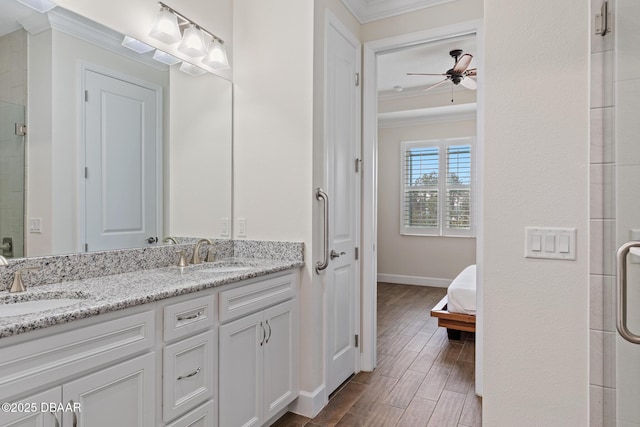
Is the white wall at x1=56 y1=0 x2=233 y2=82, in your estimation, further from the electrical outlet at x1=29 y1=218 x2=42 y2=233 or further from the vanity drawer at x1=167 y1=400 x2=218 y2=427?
the vanity drawer at x1=167 y1=400 x2=218 y2=427

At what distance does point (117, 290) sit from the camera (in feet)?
4.81

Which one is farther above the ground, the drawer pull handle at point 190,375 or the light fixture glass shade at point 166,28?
the light fixture glass shade at point 166,28

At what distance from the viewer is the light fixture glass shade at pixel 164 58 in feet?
6.93

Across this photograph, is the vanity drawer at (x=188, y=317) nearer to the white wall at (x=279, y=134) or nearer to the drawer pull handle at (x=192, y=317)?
the drawer pull handle at (x=192, y=317)

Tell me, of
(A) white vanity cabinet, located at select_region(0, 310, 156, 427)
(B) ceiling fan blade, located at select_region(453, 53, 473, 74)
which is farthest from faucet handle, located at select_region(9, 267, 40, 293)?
(B) ceiling fan blade, located at select_region(453, 53, 473, 74)

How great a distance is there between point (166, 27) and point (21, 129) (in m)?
0.92

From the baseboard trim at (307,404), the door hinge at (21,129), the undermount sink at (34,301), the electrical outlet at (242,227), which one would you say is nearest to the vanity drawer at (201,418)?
the undermount sink at (34,301)

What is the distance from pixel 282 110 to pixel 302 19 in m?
0.55

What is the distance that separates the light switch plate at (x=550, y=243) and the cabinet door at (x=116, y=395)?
1495mm

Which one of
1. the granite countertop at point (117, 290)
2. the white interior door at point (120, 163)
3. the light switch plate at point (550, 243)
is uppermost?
the white interior door at point (120, 163)

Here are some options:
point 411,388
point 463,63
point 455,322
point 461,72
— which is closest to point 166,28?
point 411,388

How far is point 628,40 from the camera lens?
3.79 feet

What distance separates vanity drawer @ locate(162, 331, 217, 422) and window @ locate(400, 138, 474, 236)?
4.99m

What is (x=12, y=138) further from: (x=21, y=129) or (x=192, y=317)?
(x=192, y=317)
